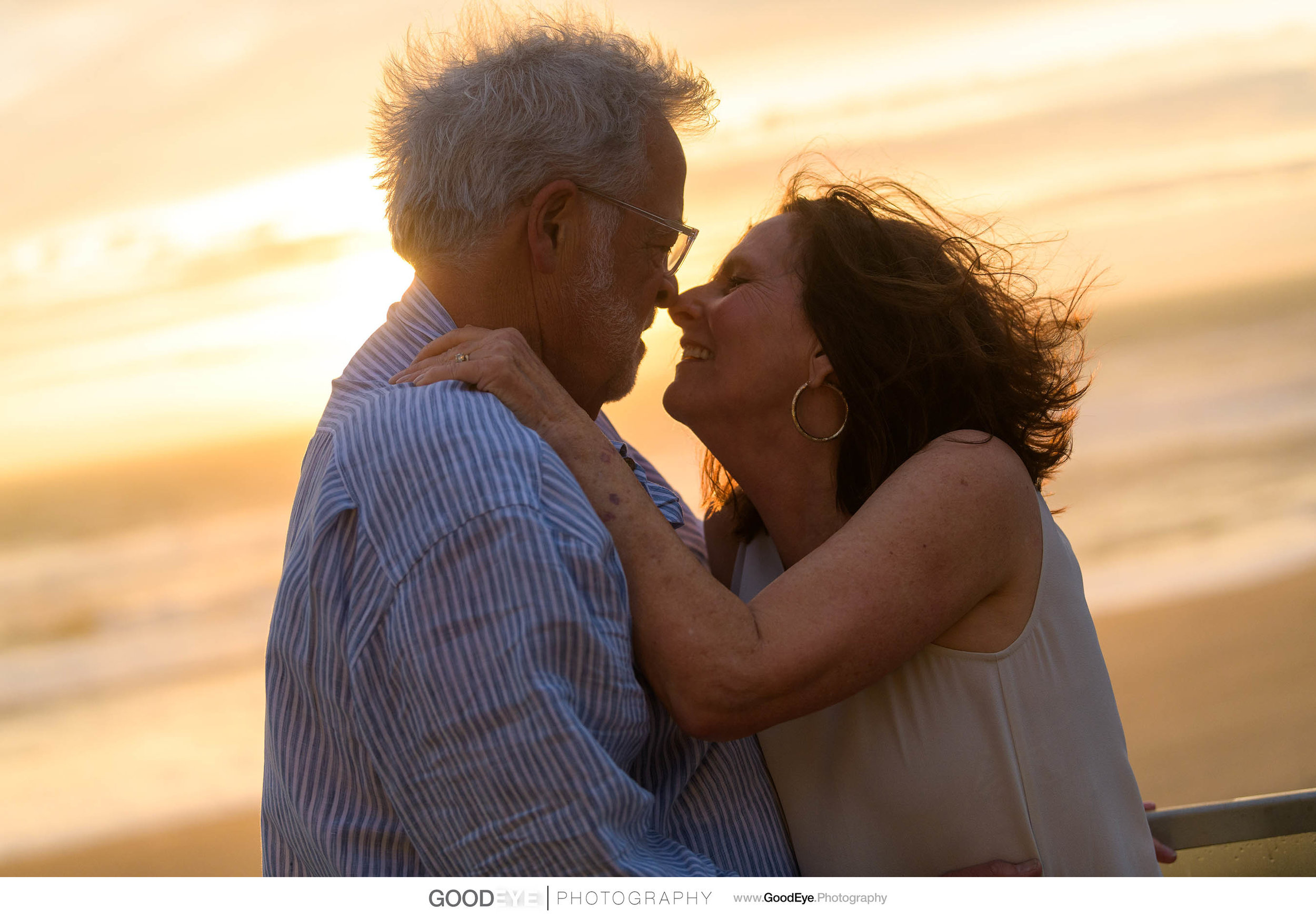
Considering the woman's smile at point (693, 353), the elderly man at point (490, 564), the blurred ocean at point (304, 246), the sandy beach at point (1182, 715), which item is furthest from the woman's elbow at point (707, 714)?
the sandy beach at point (1182, 715)

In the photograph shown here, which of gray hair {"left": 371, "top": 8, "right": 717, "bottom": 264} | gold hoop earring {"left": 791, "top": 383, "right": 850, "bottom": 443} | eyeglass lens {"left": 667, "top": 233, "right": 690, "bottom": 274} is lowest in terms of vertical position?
gold hoop earring {"left": 791, "top": 383, "right": 850, "bottom": 443}

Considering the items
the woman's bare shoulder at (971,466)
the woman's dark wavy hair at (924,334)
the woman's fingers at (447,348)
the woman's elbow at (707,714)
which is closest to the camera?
the woman's elbow at (707,714)

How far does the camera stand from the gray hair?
2129mm

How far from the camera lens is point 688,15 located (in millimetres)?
3334

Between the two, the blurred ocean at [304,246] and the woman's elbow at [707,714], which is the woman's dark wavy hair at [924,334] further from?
the woman's elbow at [707,714]

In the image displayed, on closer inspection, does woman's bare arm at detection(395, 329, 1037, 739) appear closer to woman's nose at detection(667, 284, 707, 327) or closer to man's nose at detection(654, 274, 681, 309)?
man's nose at detection(654, 274, 681, 309)

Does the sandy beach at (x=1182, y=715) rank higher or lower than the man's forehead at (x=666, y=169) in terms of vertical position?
lower

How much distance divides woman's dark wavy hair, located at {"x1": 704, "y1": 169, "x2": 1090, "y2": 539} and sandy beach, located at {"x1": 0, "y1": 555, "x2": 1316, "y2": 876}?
386cm

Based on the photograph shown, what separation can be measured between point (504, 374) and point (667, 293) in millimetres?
716

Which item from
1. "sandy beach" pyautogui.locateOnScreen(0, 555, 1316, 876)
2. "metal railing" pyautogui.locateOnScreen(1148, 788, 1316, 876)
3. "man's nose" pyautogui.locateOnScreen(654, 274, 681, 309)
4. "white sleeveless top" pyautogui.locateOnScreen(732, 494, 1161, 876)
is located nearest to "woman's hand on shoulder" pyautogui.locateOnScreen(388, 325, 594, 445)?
"man's nose" pyautogui.locateOnScreen(654, 274, 681, 309)

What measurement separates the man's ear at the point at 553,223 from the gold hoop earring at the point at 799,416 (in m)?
0.64

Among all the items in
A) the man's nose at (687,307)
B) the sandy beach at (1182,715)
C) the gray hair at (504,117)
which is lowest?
the sandy beach at (1182,715)

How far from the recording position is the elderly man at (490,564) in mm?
1559
